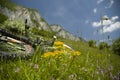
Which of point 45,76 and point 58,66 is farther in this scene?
point 58,66

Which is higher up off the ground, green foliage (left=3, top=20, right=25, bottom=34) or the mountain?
the mountain

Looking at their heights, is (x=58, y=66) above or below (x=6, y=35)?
below

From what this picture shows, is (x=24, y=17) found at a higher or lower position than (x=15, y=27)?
higher

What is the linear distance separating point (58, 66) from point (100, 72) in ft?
1.89

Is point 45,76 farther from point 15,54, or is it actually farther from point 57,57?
point 15,54

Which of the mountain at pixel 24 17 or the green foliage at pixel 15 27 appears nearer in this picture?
the mountain at pixel 24 17

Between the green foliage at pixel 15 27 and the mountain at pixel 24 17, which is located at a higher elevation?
the mountain at pixel 24 17

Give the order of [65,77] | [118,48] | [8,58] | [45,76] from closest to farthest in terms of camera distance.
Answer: [45,76], [65,77], [8,58], [118,48]

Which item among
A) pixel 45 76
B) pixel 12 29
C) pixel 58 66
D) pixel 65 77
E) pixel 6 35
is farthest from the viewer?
pixel 12 29

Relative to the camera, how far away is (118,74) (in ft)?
11.4

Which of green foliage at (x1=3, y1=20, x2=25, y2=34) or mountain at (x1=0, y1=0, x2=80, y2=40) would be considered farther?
green foliage at (x1=3, y1=20, x2=25, y2=34)

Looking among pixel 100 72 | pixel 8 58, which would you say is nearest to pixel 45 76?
pixel 100 72

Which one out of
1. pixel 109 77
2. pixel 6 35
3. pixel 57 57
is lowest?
pixel 109 77

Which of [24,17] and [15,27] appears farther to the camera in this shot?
[24,17]
